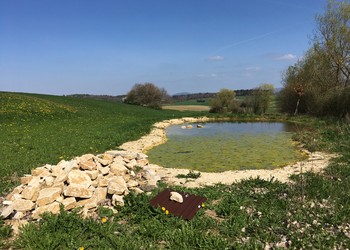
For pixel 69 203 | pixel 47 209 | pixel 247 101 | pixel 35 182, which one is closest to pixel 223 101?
pixel 247 101

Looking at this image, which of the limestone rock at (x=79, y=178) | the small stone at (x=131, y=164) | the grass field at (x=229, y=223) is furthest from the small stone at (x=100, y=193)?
the small stone at (x=131, y=164)

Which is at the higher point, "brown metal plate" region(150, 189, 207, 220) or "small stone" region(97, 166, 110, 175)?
"small stone" region(97, 166, 110, 175)

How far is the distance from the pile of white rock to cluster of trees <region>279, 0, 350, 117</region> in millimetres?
24954

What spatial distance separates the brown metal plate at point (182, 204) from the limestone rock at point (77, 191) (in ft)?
5.35

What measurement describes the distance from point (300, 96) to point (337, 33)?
9840 mm

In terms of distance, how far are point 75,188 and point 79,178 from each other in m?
0.45

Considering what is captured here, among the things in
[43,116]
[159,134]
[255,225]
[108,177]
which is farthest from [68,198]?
[43,116]

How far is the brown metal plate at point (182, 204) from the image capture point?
6297 millimetres

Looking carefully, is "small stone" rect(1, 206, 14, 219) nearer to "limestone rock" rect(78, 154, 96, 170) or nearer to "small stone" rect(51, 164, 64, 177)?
"small stone" rect(51, 164, 64, 177)

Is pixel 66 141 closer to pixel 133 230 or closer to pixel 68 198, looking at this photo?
pixel 68 198

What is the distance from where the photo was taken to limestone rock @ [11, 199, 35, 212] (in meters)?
6.32

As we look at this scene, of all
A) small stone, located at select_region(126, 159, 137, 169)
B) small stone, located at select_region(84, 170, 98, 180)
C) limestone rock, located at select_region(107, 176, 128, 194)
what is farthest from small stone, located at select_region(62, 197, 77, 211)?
small stone, located at select_region(126, 159, 137, 169)

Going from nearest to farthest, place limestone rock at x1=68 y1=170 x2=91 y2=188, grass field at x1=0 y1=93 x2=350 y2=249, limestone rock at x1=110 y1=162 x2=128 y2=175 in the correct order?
grass field at x1=0 y1=93 x2=350 y2=249, limestone rock at x1=68 y1=170 x2=91 y2=188, limestone rock at x1=110 y1=162 x2=128 y2=175

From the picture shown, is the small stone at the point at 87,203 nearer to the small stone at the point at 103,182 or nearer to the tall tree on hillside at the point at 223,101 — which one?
the small stone at the point at 103,182
